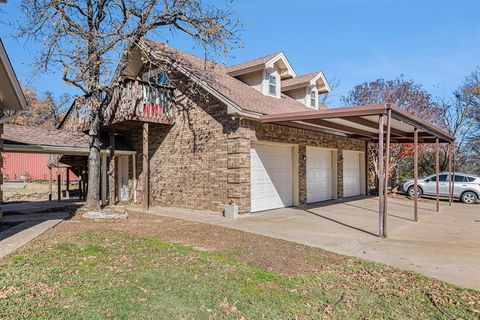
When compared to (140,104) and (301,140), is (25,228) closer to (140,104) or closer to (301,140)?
(140,104)

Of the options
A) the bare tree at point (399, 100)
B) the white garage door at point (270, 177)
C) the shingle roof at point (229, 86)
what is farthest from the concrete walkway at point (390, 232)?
the bare tree at point (399, 100)

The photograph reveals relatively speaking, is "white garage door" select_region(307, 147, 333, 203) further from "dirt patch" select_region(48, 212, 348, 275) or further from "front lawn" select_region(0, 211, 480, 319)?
"front lawn" select_region(0, 211, 480, 319)

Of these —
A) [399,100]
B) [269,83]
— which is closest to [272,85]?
[269,83]

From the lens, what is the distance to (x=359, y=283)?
15.9ft

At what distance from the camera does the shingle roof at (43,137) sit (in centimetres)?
1277

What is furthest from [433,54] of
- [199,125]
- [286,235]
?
[286,235]

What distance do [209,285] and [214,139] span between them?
7475 millimetres

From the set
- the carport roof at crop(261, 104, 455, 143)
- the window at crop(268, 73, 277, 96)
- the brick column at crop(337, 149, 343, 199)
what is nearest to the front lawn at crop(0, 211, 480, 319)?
the carport roof at crop(261, 104, 455, 143)

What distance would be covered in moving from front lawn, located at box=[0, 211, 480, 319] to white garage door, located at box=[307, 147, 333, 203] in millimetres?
8137

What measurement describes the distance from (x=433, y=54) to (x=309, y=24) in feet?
26.1

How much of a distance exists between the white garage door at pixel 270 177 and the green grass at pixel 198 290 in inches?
231

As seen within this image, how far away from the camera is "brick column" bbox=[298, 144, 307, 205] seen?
13594 millimetres

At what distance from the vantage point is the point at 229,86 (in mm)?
12781

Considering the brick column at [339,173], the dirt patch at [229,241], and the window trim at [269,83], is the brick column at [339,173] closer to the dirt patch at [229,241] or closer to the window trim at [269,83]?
the window trim at [269,83]
